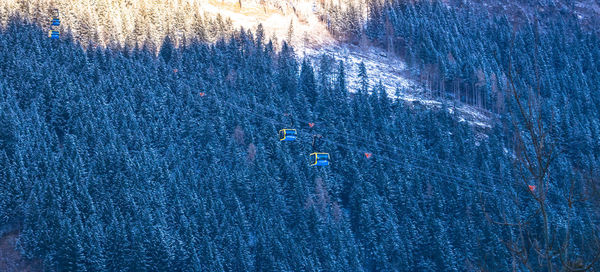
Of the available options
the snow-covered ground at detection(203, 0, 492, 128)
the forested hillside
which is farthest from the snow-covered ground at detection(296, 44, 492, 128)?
the forested hillside

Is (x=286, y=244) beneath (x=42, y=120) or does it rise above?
beneath

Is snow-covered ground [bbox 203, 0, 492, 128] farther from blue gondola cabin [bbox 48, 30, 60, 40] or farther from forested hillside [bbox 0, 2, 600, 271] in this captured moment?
blue gondola cabin [bbox 48, 30, 60, 40]

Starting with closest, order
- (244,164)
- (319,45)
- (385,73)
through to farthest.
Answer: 1. (244,164)
2. (385,73)
3. (319,45)

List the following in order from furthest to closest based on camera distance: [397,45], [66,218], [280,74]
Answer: [397,45], [280,74], [66,218]

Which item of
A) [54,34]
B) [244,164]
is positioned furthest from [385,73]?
[54,34]

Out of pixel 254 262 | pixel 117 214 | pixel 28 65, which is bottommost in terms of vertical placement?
pixel 254 262

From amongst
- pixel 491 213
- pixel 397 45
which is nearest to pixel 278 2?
pixel 397 45

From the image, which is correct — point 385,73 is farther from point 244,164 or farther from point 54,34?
point 54,34

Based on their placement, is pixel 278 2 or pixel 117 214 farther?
pixel 278 2

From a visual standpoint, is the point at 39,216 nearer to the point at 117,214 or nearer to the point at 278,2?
the point at 117,214
